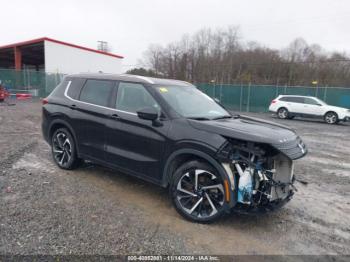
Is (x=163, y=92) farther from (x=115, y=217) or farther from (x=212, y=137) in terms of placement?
(x=115, y=217)

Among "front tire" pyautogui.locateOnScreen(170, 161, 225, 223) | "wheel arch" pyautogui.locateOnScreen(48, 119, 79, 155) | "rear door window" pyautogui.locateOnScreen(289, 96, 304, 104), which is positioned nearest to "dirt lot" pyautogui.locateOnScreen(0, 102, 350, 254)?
"front tire" pyautogui.locateOnScreen(170, 161, 225, 223)

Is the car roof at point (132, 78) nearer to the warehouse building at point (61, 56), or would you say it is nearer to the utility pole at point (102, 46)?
the warehouse building at point (61, 56)

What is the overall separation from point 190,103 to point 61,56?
29.2 m

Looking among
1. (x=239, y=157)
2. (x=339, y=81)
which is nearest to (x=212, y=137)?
(x=239, y=157)

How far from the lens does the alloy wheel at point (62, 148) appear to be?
5.12 m

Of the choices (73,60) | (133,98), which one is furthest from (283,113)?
(73,60)

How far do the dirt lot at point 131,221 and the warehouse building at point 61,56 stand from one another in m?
26.3

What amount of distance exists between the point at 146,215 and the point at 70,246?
41.4 inches

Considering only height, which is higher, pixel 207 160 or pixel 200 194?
pixel 207 160

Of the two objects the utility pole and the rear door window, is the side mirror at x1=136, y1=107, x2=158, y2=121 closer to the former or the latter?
the rear door window

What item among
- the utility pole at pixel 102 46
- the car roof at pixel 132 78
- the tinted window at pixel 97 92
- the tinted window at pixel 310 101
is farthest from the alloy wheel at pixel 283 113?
the utility pole at pixel 102 46

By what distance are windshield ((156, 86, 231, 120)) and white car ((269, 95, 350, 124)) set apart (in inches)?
558

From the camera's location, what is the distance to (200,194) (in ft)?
11.2

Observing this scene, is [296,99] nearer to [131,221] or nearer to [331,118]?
[331,118]
